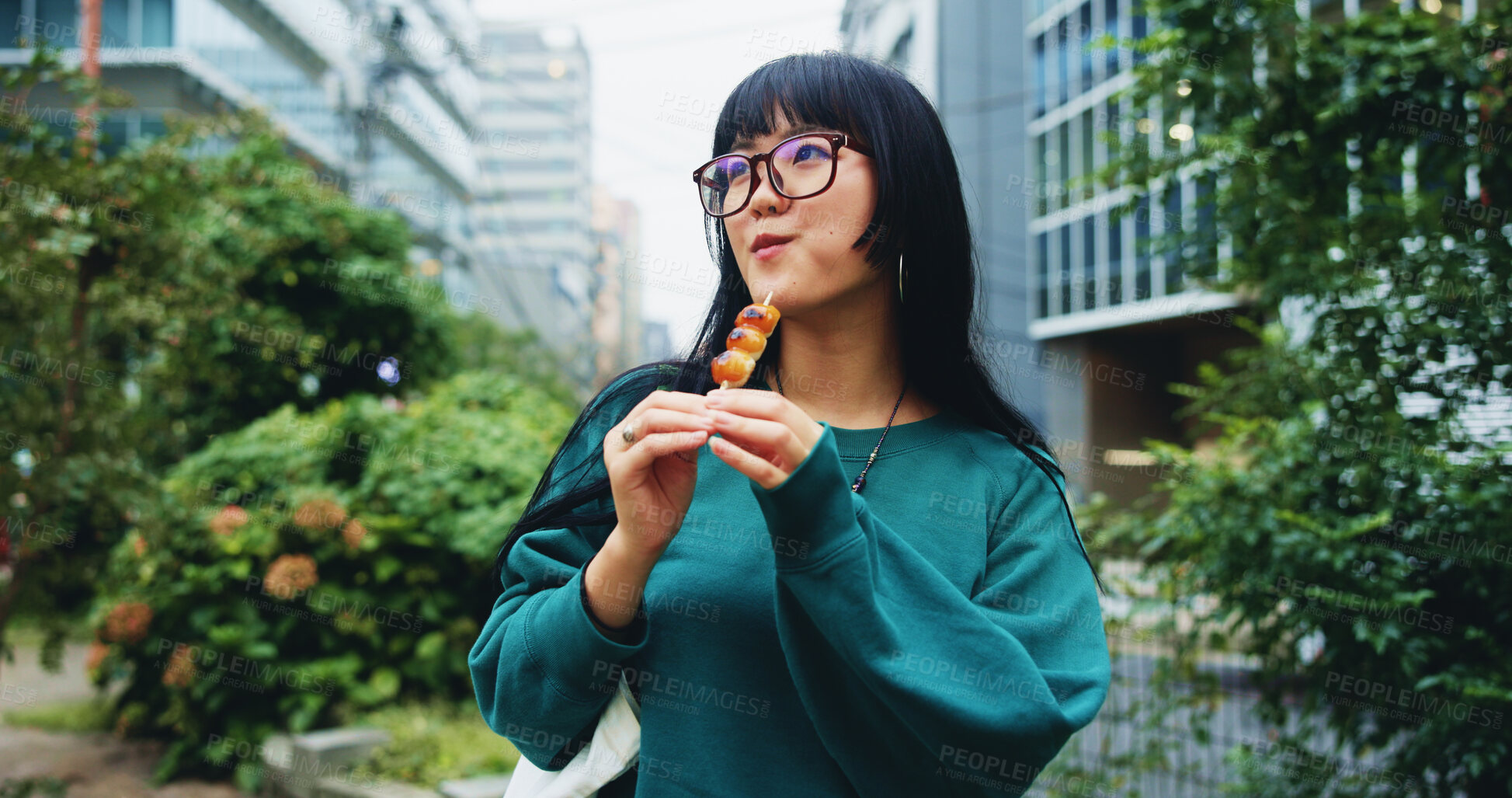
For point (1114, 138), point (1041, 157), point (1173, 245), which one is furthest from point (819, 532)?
point (1041, 157)

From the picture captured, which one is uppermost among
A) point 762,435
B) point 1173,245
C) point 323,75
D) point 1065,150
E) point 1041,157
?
point 323,75

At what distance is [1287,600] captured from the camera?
127 inches

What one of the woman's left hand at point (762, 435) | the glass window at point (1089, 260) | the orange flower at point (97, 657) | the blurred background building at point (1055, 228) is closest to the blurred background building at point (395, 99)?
the orange flower at point (97, 657)

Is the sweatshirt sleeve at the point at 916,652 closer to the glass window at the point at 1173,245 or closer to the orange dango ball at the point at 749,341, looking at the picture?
the orange dango ball at the point at 749,341

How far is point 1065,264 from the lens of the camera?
22.4 m

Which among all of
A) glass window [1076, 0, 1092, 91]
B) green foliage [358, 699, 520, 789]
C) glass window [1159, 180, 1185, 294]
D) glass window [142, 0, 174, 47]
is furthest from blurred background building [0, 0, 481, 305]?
glass window [1076, 0, 1092, 91]

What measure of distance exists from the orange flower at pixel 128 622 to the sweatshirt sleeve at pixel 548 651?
481 centimetres

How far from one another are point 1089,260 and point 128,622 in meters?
20.4

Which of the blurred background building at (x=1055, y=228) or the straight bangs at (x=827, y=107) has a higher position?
the blurred background building at (x=1055, y=228)

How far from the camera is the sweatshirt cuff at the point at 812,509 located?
3.43ft

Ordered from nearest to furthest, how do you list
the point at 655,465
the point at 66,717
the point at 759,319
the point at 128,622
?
the point at 655,465, the point at 759,319, the point at 128,622, the point at 66,717

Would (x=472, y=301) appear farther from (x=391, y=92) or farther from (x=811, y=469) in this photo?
(x=811, y=469)

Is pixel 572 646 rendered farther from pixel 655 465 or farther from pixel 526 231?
pixel 526 231

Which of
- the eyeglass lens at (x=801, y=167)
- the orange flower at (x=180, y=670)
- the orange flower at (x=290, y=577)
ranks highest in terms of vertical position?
the eyeglass lens at (x=801, y=167)
